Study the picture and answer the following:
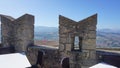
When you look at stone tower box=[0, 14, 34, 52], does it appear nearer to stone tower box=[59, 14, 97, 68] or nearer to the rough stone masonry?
the rough stone masonry

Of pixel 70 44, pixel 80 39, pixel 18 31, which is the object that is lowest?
pixel 70 44

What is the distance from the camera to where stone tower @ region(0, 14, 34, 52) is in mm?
8039

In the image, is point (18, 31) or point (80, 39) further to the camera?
point (18, 31)

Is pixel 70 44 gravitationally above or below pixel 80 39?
below

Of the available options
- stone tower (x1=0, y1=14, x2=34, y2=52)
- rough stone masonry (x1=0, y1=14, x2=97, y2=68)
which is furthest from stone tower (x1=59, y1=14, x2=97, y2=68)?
stone tower (x1=0, y1=14, x2=34, y2=52)

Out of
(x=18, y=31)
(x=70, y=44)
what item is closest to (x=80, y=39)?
(x=70, y=44)

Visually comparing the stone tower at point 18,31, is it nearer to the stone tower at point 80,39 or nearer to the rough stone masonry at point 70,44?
the rough stone masonry at point 70,44

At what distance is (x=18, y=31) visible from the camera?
8.22 metres

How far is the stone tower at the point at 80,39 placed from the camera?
6577 millimetres

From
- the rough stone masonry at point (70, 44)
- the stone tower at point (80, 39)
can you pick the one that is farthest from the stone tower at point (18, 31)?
the stone tower at point (80, 39)

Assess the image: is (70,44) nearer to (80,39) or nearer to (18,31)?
(80,39)

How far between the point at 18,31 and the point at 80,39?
10.1 feet

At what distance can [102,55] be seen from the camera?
Answer: 249 inches

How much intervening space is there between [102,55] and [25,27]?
3.69 metres
